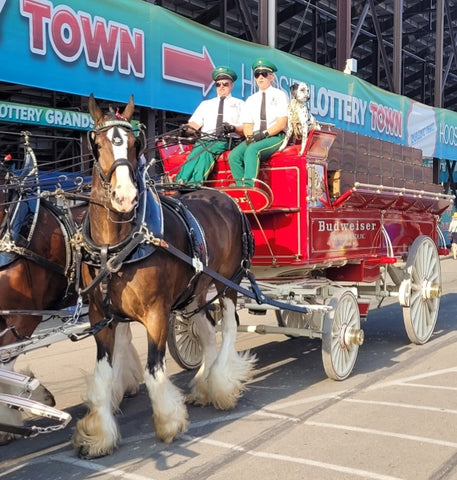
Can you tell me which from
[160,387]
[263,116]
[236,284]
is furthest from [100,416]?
[263,116]

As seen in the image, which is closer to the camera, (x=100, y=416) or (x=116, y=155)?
(x=116, y=155)

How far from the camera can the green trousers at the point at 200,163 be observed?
605 centimetres

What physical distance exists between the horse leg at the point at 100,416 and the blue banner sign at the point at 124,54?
5.19 metres

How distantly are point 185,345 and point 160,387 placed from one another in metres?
2.32

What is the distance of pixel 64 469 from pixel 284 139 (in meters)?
3.49

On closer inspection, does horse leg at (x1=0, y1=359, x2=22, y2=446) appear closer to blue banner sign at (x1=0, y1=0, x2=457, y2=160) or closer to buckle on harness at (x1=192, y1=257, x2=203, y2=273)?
buckle on harness at (x1=192, y1=257, x2=203, y2=273)

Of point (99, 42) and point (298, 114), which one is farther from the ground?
point (99, 42)

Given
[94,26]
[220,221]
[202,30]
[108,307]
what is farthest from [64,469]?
[202,30]

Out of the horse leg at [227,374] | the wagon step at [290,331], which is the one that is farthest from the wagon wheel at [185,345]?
the horse leg at [227,374]

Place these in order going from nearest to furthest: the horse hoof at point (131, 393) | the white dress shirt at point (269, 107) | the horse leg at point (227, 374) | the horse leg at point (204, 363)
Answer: the horse leg at point (227, 374) < the horse leg at point (204, 363) < the horse hoof at point (131, 393) < the white dress shirt at point (269, 107)

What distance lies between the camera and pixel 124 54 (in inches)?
379

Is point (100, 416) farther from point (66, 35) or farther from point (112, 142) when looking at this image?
point (66, 35)

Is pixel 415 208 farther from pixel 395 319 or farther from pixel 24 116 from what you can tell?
pixel 24 116

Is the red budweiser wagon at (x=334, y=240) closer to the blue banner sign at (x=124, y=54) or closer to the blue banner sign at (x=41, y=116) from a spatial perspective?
the blue banner sign at (x=124, y=54)
